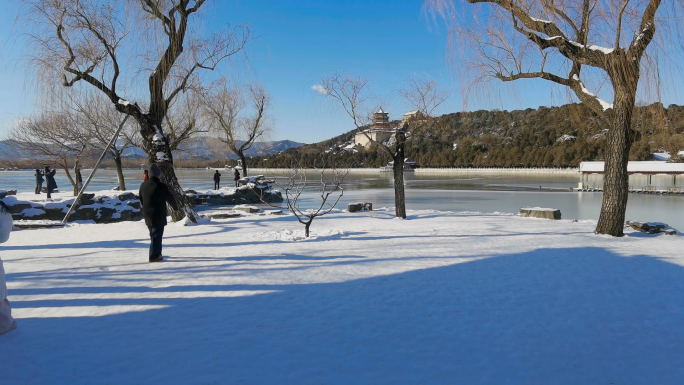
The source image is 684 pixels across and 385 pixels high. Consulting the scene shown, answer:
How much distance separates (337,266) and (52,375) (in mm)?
3305

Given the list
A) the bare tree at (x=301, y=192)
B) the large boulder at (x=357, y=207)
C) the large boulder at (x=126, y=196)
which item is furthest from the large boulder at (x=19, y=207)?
the large boulder at (x=357, y=207)

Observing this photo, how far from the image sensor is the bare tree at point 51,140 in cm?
1893

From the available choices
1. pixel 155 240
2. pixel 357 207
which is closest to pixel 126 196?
pixel 357 207

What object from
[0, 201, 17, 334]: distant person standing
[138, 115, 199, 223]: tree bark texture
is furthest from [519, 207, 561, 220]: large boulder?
[0, 201, 17, 334]: distant person standing

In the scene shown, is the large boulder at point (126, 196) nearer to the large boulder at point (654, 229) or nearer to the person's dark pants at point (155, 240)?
the person's dark pants at point (155, 240)

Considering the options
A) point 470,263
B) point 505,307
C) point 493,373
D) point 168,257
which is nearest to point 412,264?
point 470,263

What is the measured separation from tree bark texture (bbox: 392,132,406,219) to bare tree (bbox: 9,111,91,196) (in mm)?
14928

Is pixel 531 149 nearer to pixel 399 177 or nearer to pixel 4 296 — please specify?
pixel 399 177

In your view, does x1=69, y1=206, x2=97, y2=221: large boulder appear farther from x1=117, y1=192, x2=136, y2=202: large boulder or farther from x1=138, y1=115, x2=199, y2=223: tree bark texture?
x1=138, y1=115, x2=199, y2=223: tree bark texture

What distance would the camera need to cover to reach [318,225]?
9.70 meters

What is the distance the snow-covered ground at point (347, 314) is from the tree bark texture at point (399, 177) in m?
4.81

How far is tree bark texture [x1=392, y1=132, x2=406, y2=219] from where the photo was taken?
11555mm

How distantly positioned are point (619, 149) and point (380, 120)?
7.41m

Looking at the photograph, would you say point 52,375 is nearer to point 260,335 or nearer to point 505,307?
point 260,335
